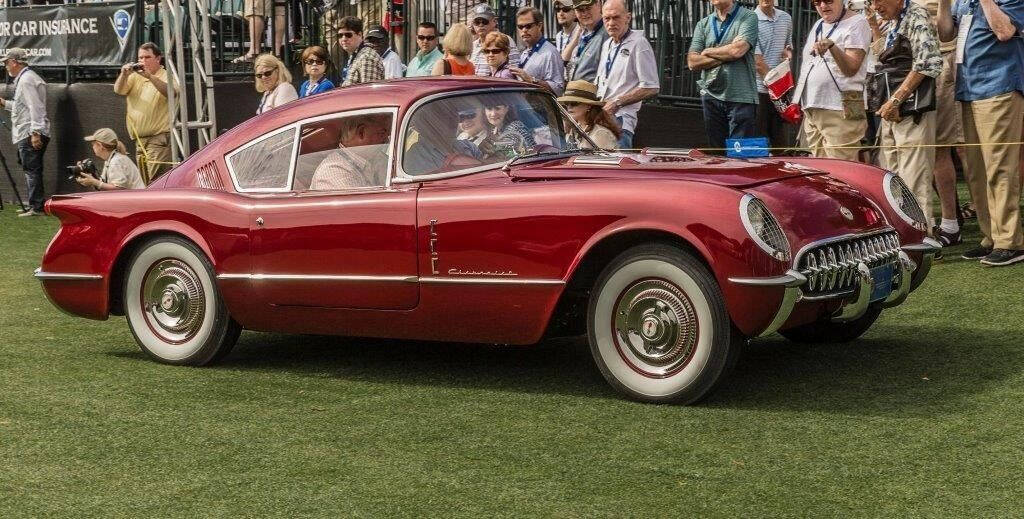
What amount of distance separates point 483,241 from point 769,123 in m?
7.23

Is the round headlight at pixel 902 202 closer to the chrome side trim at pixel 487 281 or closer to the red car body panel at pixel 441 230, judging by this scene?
the red car body panel at pixel 441 230

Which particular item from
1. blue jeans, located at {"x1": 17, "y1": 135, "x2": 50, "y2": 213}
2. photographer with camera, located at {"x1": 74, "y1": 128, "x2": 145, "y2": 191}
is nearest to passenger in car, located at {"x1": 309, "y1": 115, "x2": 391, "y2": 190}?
photographer with camera, located at {"x1": 74, "y1": 128, "x2": 145, "y2": 191}

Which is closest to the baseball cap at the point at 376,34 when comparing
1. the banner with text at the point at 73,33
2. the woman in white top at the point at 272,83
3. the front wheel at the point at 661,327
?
the woman in white top at the point at 272,83

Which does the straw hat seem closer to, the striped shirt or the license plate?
the license plate

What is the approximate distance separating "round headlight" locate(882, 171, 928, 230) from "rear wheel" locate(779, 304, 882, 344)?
0.52 m

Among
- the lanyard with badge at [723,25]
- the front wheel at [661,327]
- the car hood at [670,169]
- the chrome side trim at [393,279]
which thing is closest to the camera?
the front wheel at [661,327]

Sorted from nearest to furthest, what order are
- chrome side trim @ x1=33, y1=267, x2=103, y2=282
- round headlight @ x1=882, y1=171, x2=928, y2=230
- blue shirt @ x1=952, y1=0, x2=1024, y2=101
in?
round headlight @ x1=882, y1=171, x2=928, y2=230, chrome side trim @ x1=33, y1=267, x2=103, y2=282, blue shirt @ x1=952, y1=0, x2=1024, y2=101

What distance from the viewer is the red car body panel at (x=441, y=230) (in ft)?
17.9

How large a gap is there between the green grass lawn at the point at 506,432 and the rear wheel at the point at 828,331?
112mm

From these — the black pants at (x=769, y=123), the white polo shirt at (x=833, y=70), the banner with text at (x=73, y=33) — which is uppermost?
the banner with text at (x=73, y=33)

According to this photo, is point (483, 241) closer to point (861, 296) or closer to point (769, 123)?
point (861, 296)

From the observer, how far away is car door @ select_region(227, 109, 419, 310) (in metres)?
6.09

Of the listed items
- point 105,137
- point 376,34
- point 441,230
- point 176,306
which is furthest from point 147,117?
point 441,230

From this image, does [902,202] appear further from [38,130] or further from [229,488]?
[38,130]
